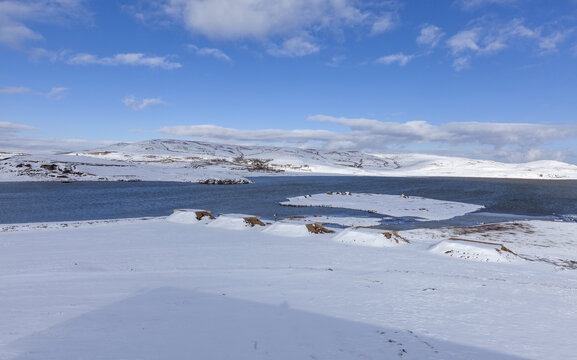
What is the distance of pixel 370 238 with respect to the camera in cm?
1416

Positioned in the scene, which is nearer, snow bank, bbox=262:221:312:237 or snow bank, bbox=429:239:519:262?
snow bank, bbox=429:239:519:262

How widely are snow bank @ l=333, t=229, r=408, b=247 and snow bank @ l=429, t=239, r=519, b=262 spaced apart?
5.79ft

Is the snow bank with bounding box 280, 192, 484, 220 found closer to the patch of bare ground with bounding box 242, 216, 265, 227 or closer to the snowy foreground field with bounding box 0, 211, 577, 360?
the patch of bare ground with bounding box 242, 216, 265, 227

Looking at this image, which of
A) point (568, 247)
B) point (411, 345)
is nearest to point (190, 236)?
point (411, 345)

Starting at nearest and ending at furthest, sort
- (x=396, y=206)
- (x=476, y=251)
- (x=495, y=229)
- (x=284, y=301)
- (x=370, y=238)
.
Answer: (x=284, y=301), (x=476, y=251), (x=370, y=238), (x=495, y=229), (x=396, y=206)

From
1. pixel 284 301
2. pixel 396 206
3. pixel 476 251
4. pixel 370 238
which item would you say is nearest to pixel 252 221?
pixel 370 238

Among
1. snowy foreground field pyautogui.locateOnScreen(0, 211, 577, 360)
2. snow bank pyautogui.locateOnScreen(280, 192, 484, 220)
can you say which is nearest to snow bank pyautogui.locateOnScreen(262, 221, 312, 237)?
snowy foreground field pyautogui.locateOnScreen(0, 211, 577, 360)

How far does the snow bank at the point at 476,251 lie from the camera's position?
11820 mm

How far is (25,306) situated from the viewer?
6.47 meters

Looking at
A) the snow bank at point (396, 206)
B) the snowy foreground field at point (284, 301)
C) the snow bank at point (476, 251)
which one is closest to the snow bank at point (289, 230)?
the snowy foreground field at point (284, 301)

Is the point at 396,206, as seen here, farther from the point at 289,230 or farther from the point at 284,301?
the point at 284,301

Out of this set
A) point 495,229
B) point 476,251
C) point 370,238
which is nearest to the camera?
point 476,251

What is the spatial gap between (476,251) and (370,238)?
4.04 meters

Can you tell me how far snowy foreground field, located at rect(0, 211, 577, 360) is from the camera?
206 inches
